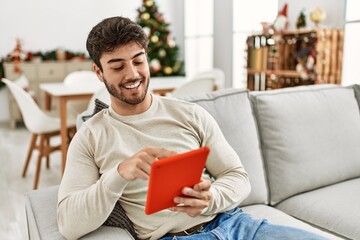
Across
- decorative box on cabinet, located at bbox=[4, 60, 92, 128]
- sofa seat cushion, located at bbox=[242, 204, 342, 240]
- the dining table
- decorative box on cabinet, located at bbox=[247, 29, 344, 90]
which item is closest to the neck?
sofa seat cushion, located at bbox=[242, 204, 342, 240]

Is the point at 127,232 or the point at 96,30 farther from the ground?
the point at 96,30

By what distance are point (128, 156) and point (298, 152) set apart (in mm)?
859

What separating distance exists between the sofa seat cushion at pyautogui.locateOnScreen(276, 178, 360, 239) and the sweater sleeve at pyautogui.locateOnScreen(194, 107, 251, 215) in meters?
0.41

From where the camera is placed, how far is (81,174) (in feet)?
3.70

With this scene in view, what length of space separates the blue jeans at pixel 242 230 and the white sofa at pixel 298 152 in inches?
10.1

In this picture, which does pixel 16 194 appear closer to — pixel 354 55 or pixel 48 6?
pixel 354 55

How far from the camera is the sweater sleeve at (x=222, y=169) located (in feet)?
3.93

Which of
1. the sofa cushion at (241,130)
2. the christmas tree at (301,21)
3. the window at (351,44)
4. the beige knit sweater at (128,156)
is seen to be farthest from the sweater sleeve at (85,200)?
the christmas tree at (301,21)

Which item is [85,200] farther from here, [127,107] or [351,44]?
[351,44]

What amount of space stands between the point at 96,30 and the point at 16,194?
212cm

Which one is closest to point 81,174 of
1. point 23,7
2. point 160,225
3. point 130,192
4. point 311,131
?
point 130,192

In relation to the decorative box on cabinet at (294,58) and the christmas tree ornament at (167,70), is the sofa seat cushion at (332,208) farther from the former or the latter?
the christmas tree ornament at (167,70)

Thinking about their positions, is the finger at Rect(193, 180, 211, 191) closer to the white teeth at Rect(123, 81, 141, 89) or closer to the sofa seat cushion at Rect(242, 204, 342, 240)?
the white teeth at Rect(123, 81, 141, 89)

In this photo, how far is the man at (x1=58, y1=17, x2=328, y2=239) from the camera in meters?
1.05
